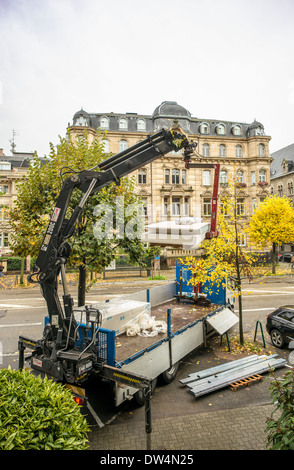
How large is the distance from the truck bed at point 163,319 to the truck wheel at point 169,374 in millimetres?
923

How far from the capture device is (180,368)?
337 inches

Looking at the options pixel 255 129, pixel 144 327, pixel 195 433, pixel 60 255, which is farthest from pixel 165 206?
pixel 195 433

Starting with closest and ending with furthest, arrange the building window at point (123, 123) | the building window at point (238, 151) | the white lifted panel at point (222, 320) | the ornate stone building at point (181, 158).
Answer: the white lifted panel at point (222, 320) < the ornate stone building at point (181, 158) < the building window at point (123, 123) < the building window at point (238, 151)

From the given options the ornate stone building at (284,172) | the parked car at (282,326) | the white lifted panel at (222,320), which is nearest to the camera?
the white lifted panel at (222,320)

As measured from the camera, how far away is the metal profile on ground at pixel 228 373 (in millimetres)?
7250

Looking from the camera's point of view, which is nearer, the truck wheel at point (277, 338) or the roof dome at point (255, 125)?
the truck wheel at point (277, 338)

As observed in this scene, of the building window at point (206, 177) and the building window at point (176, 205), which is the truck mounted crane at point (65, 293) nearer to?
the building window at point (176, 205)

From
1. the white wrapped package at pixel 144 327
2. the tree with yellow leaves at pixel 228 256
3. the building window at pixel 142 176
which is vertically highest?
the building window at pixel 142 176

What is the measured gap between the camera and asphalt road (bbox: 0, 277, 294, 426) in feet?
21.5

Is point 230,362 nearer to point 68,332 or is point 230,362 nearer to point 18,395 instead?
point 68,332

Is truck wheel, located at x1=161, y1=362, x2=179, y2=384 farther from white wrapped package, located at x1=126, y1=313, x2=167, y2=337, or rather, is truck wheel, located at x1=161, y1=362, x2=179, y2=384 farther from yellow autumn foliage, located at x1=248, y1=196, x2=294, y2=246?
yellow autumn foliage, located at x1=248, y1=196, x2=294, y2=246

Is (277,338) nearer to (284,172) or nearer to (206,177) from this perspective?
(206,177)

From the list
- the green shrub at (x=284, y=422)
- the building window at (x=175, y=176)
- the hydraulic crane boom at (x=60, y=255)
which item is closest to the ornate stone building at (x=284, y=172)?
the building window at (x=175, y=176)
